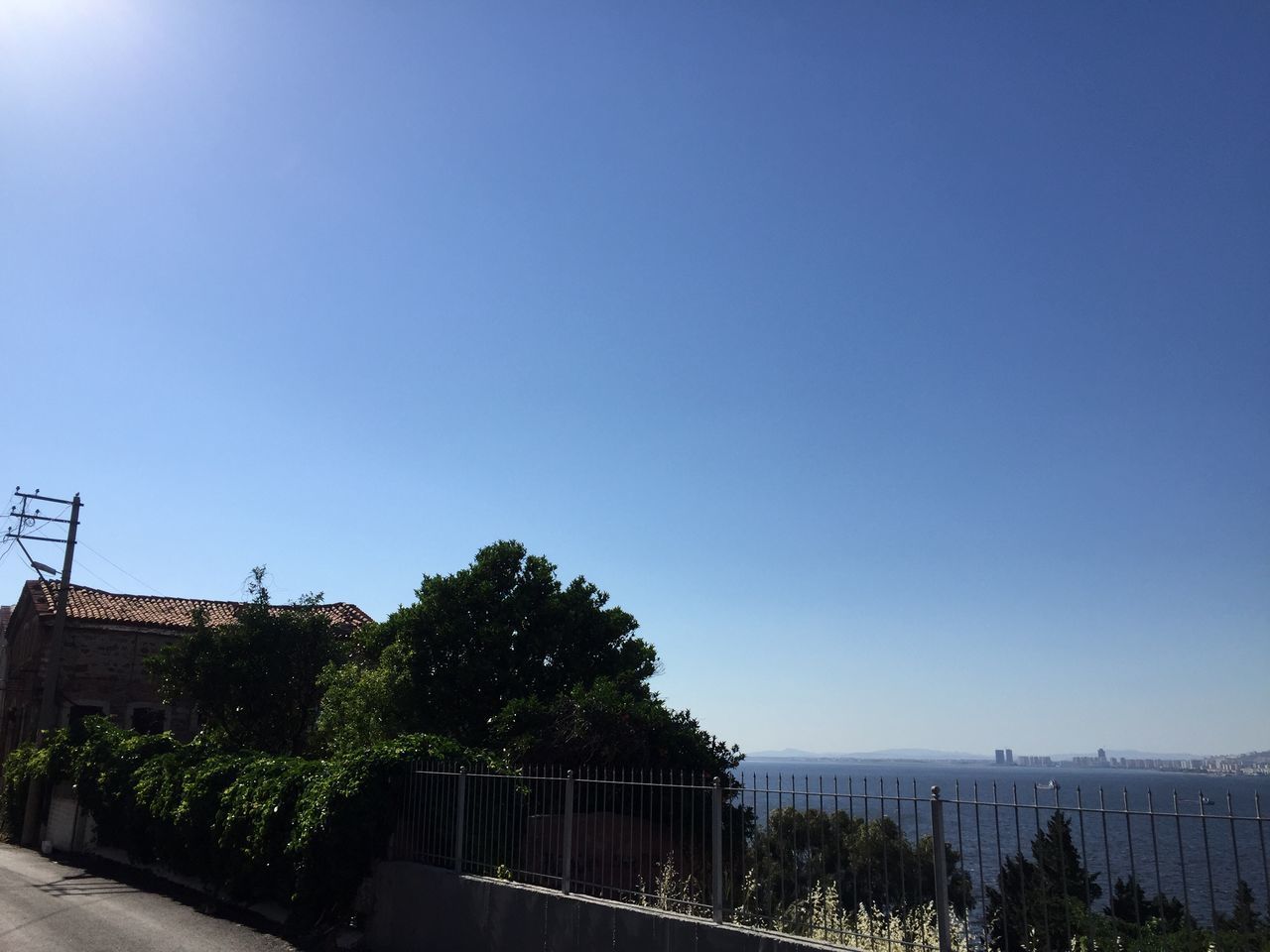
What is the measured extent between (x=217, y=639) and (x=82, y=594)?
599 inches

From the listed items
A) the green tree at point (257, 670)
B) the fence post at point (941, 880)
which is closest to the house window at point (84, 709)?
the green tree at point (257, 670)

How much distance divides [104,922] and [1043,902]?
12333 millimetres

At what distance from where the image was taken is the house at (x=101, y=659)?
114 feet

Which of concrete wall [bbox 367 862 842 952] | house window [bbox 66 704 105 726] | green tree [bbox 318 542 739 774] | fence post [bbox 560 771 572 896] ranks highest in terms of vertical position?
green tree [bbox 318 542 739 774]

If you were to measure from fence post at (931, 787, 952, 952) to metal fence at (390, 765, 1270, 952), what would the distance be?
1cm

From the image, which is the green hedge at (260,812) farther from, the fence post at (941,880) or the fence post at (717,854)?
the fence post at (941,880)

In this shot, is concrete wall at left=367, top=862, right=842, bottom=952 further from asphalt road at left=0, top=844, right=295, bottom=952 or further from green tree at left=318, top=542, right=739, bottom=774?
green tree at left=318, top=542, right=739, bottom=774

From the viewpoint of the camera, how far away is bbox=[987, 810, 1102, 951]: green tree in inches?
222

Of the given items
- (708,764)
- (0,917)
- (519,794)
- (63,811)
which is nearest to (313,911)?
(519,794)

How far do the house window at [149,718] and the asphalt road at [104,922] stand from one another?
1918 centimetres

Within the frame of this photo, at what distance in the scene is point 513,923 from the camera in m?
9.50

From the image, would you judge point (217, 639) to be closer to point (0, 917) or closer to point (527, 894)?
point (0, 917)

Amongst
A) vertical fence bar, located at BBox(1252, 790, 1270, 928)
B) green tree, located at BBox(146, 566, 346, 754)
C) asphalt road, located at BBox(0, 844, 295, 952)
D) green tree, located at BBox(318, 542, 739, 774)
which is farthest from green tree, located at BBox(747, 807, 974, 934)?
green tree, located at BBox(146, 566, 346, 754)

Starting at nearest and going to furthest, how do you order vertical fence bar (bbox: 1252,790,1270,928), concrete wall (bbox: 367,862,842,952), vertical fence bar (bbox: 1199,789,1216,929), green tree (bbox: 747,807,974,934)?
vertical fence bar (bbox: 1199,789,1216,929), vertical fence bar (bbox: 1252,790,1270,928), green tree (bbox: 747,807,974,934), concrete wall (bbox: 367,862,842,952)
